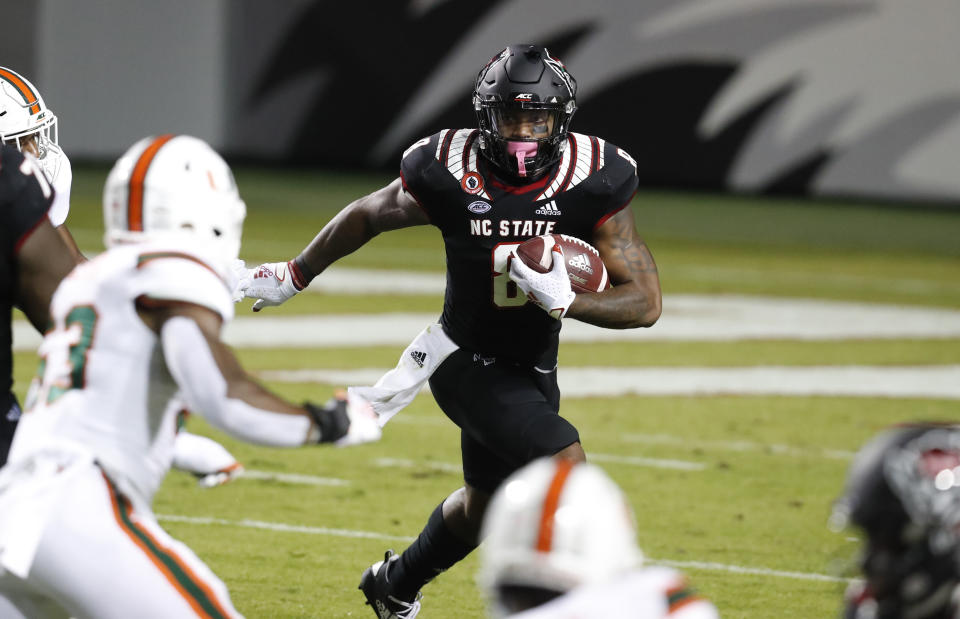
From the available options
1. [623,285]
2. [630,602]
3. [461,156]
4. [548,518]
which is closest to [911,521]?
[630,602]

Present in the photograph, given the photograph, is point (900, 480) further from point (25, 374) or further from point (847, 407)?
point (25, 374)

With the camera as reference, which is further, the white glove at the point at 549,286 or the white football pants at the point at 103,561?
the white glove at the point at 549,286

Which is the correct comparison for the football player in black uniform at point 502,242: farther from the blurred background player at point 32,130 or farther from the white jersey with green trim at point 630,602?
the white jersey with green trim at point 630,602

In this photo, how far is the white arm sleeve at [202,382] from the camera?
3146mm

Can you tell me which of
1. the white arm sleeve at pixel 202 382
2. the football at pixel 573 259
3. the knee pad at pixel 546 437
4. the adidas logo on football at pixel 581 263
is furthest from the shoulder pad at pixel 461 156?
the white arm sleeve at pixel 202 382

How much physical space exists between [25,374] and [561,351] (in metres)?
3.51

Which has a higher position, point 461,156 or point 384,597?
point 461,156

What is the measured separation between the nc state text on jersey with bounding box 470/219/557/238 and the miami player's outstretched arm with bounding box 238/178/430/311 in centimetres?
31

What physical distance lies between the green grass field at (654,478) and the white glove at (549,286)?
1.19 m

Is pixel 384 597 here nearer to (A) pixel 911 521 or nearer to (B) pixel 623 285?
(B) pixel 623 285

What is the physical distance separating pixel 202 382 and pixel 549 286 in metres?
1.56

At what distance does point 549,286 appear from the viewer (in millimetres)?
4480

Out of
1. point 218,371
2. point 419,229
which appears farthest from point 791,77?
point 218,371

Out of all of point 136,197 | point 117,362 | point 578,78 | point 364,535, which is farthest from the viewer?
point 578,78
